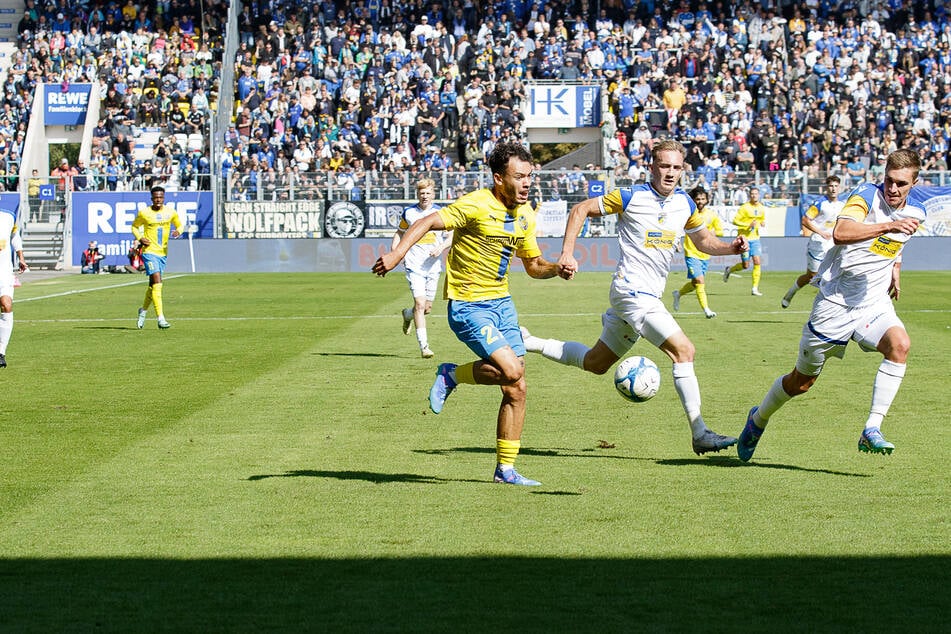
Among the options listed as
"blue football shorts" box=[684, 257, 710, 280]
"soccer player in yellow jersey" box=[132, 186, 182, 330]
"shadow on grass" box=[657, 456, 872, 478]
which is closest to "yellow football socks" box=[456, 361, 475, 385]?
"shadow on grass" box=[657, 456, 872, 478]

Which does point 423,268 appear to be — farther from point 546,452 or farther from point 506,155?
point 506,155

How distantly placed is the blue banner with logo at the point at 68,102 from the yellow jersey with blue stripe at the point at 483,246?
4438cm

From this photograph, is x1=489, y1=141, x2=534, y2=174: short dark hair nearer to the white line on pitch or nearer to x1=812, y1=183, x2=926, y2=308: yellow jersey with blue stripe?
x1=812, y1=183, x2=926, y2=308: yellow jersey with blue stripe

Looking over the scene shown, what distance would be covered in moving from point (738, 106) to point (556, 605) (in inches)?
1595

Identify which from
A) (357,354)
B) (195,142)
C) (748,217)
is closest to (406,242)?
(357,354)

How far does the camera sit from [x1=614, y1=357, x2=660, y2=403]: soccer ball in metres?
9.25

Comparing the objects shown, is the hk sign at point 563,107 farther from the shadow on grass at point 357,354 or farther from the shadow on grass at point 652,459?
the shadow on grass at point 652,459

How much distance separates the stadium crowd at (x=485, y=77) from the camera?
1700 inches

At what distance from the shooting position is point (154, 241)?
21172 millimetres

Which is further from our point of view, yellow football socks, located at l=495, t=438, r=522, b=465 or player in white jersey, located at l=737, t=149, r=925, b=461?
player in white jersey, located at l=737, t=149, r=925, b=461

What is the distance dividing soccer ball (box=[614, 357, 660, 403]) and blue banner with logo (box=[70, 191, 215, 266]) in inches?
1360

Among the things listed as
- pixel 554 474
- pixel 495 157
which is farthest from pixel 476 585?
pixel 495 157

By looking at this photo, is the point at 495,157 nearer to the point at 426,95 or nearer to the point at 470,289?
the point at 470,289

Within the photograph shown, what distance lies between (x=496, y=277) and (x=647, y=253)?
165cm
